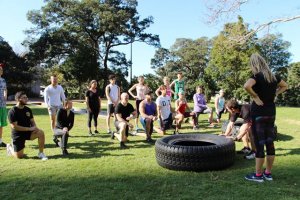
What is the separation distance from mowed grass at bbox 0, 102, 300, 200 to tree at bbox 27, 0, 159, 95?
30913 millimetres

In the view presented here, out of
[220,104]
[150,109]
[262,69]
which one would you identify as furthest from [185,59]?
[262,69]

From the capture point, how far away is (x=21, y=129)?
6.26 metres

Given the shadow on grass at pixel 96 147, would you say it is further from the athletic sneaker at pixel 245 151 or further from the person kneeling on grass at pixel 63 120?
the athletic sneaker at pixel 245 151

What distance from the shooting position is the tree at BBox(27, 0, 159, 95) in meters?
36.5

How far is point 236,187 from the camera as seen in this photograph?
4414 millimetres

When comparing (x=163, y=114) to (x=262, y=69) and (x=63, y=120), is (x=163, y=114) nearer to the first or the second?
(x=63, y=120)

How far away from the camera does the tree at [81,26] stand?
1436 inches

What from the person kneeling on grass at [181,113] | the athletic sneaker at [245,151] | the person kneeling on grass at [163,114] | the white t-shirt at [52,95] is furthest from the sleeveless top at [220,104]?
the white t-shirt at [52,95]

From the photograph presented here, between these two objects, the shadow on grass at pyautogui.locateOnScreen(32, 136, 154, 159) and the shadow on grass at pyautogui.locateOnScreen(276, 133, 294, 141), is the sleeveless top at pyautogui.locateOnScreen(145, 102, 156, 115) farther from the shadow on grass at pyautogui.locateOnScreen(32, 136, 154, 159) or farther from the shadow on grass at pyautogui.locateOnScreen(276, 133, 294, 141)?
the shadow on grass at pyautogui.locateOnScreen(276, 133, 294, 141)

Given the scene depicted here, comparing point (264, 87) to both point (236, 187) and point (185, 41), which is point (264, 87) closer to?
point (236, 187)

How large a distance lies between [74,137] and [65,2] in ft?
105

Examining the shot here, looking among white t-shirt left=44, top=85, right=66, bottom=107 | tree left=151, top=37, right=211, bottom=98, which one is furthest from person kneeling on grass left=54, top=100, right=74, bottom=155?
tree left=151, top=37, right=211, bottom=98

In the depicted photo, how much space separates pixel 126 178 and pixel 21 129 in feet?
8.33

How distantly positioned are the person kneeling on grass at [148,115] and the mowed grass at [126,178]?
88 centimetres
